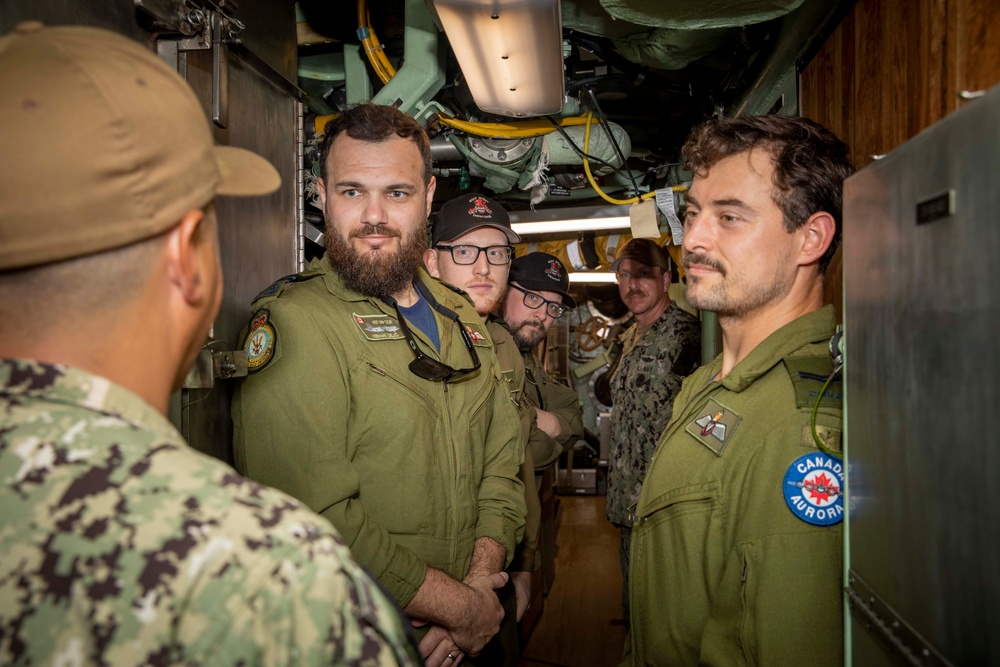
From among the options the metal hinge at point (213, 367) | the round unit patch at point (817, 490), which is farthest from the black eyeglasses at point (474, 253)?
the round unit patch at point (817, 490)

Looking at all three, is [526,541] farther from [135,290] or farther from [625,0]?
[135,290]

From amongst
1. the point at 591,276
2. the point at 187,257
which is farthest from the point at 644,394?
the point at 187,257

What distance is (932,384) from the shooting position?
0.79m

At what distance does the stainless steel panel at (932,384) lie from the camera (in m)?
0.68

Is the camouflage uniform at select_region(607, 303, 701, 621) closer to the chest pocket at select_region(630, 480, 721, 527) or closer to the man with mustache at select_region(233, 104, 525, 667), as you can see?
the man with mustache at select_region(233, 104, 525, 667)

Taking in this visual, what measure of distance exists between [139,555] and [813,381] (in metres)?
1.28

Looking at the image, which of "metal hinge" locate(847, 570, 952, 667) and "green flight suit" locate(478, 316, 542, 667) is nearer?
"metal hinge" locate(847, 570, 952, 667)

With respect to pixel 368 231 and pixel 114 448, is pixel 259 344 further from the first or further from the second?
pixel 114 448

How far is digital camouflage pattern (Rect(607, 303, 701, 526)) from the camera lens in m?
3.98

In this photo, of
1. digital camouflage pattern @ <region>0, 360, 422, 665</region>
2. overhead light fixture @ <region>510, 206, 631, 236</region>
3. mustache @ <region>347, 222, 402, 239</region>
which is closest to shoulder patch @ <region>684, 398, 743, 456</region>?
digital camouflage pattern @ <region>0, 360, 422, 665</region>

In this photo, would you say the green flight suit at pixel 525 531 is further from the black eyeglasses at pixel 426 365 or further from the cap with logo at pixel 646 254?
the cap with logo at pixel 646 254

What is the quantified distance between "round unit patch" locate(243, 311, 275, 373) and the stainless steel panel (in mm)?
1406

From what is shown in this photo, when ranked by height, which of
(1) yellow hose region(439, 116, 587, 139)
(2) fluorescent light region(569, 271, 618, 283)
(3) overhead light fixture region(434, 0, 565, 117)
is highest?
(1) yellow hose region(439, 116, 587, 139)

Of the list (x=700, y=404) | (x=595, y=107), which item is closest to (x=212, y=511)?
(x=700, y=404)
